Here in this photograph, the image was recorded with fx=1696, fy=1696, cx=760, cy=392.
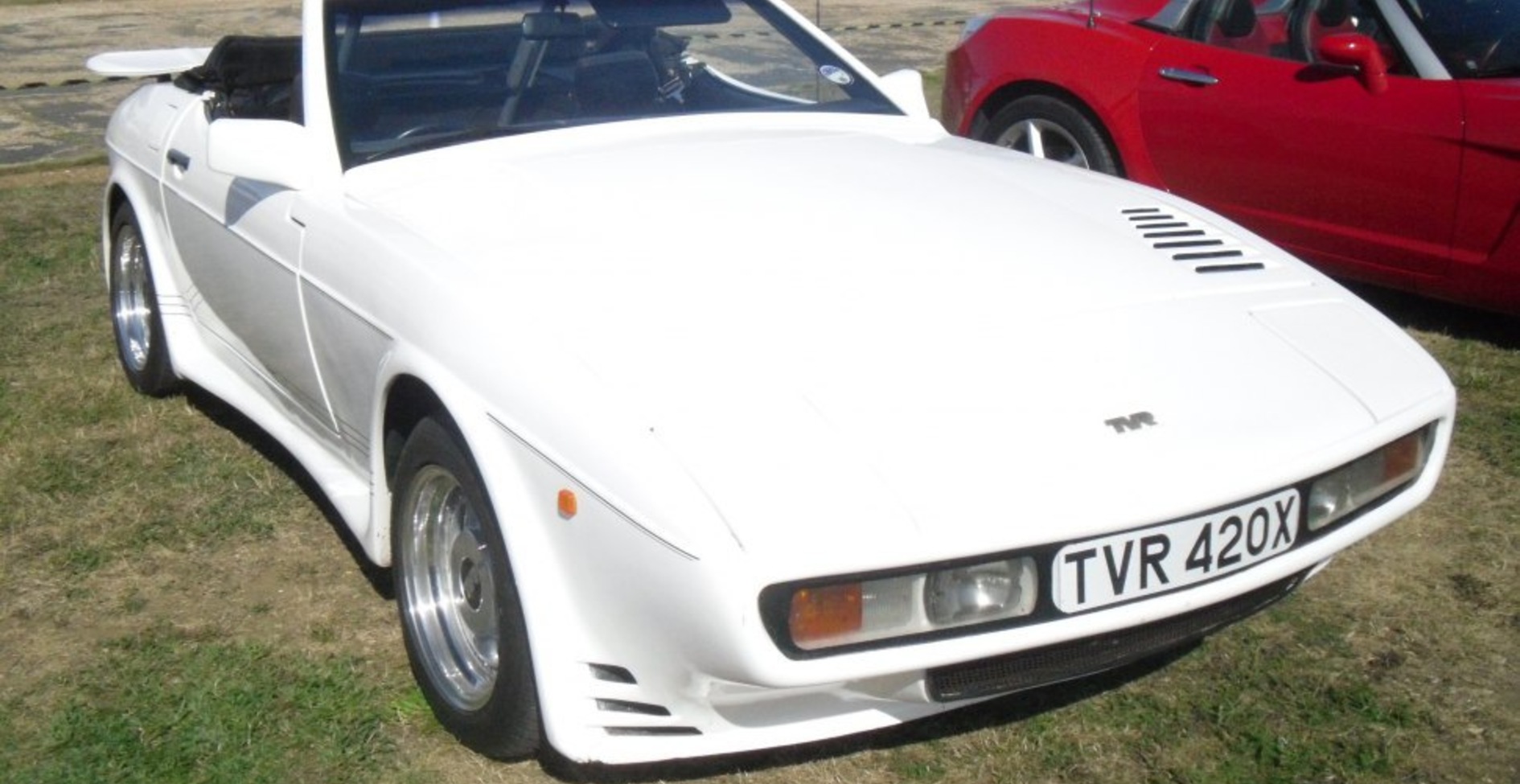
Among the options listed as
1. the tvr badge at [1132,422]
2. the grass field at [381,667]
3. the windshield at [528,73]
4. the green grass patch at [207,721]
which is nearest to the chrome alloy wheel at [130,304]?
the grass field at [381,667]

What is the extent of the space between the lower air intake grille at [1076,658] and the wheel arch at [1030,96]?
3439mm

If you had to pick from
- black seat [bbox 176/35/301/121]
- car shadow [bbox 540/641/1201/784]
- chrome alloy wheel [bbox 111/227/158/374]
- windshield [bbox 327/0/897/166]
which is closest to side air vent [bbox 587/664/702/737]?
car shadow [bbox 540/641/1201/784]

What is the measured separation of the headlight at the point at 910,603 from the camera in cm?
238

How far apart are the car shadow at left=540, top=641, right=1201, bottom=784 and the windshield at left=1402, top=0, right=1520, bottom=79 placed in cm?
264

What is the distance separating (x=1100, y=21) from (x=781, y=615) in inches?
175

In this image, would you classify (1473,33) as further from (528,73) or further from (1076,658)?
(1076,658)

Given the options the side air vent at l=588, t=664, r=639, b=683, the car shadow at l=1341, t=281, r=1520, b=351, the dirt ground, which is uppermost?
→ the side air vent at l=588, t=664, r=639, b=683

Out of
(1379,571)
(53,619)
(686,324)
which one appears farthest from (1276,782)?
(53,619)

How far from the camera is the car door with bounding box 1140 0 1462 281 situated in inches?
203

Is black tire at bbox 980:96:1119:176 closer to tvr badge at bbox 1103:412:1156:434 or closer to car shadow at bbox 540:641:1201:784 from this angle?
car shadow at bbox 540:641:1201:784

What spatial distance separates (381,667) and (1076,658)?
1.49m

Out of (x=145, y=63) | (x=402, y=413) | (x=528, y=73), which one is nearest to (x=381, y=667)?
(x=402, y=413)

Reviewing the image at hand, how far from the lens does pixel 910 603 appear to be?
7.98 feet

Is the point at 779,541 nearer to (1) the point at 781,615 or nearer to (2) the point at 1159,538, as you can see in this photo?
(1) the point at 781,615
